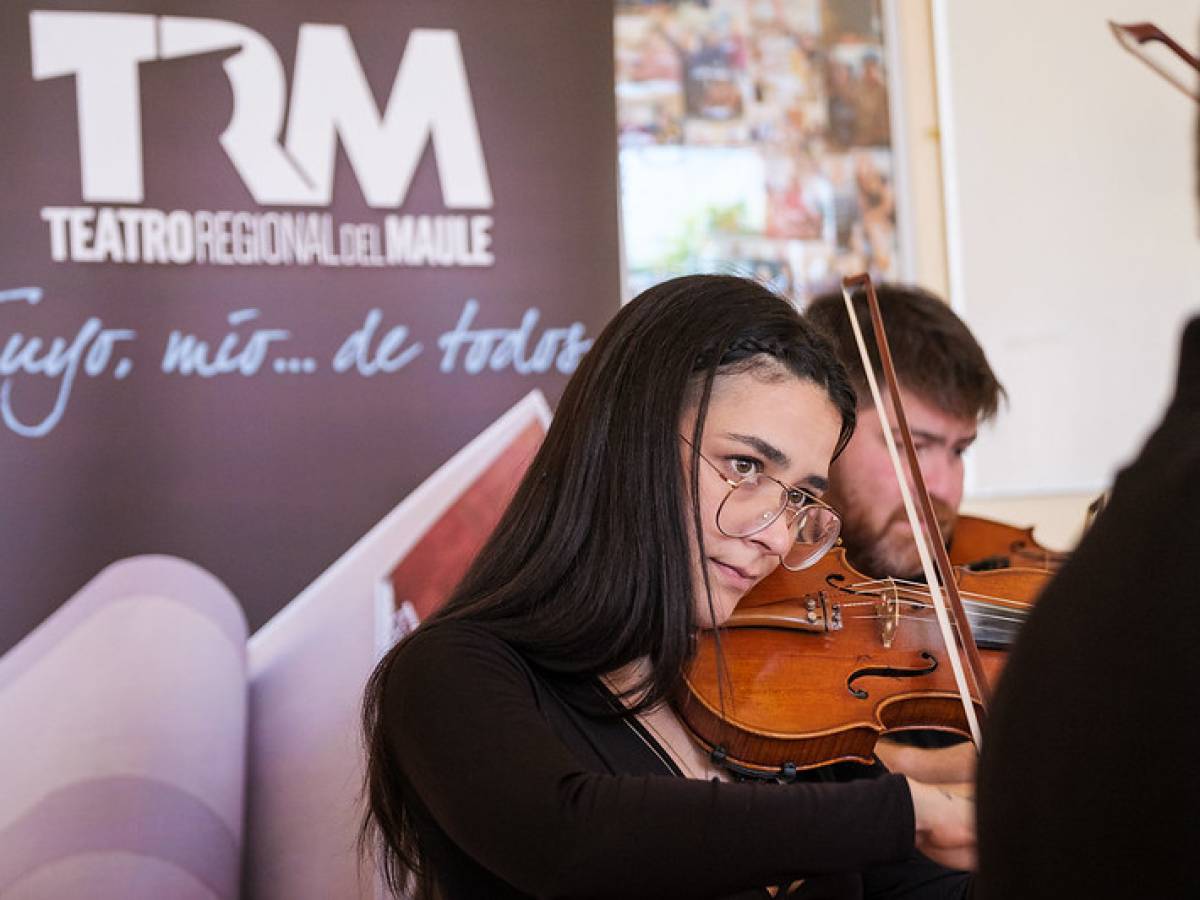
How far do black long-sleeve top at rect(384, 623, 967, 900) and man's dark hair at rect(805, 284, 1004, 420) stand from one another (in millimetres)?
1038

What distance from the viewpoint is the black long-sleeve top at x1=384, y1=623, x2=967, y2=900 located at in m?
0.99

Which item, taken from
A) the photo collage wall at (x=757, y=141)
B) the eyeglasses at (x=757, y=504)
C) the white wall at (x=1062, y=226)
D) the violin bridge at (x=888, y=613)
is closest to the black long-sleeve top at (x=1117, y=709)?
the eyeglasses at (x=757, y=504)

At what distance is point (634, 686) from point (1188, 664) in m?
0.83

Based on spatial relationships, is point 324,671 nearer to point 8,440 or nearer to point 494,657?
point 8,440

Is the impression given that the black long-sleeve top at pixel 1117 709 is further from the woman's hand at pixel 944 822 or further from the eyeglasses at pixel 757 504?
the eyeglasses at pixel 757 504

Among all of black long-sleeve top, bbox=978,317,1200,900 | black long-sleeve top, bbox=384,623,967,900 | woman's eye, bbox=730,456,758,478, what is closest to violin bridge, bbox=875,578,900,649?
woman's eye, bbox=730,456,758,478

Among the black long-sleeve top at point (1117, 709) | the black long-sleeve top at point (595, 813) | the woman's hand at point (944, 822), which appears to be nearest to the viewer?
the black long-sleeve top at point (1117, 709)

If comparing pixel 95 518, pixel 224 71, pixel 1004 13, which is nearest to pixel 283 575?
pixel 95 518

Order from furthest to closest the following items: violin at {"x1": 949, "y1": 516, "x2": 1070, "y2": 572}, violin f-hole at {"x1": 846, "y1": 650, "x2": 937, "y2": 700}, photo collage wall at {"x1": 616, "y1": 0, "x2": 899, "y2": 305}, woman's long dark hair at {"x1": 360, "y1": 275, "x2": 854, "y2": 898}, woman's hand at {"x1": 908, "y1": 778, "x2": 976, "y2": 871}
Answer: photo collage wall at {"x1": 616, "y1": 0, "x2": 899, "y2": 305} → violin at {"x1": 949, "y1": 516, "x2": 1070, "y2": 572} → violin f-hole at {"x1": 846, "y1": 650, "x2": 937, "y2": 700} → woman's long dark hair at {"x1": 360, "y1": 275, "x2": 854, "y2": 898} → woman's hand at {"x1": 908, "y1": 778, "x2": 976, "y2": 871}

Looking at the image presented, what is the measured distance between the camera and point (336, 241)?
229cm

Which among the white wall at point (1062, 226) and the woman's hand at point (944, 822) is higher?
the white wall at point (1062, 226)

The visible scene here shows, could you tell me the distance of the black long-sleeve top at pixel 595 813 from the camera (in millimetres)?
986

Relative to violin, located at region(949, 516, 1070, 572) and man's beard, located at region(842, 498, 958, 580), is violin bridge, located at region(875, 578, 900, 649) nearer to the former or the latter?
man's beard, located at region(842, 498, 958, 580)

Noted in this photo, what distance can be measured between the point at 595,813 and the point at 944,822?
334 mm
